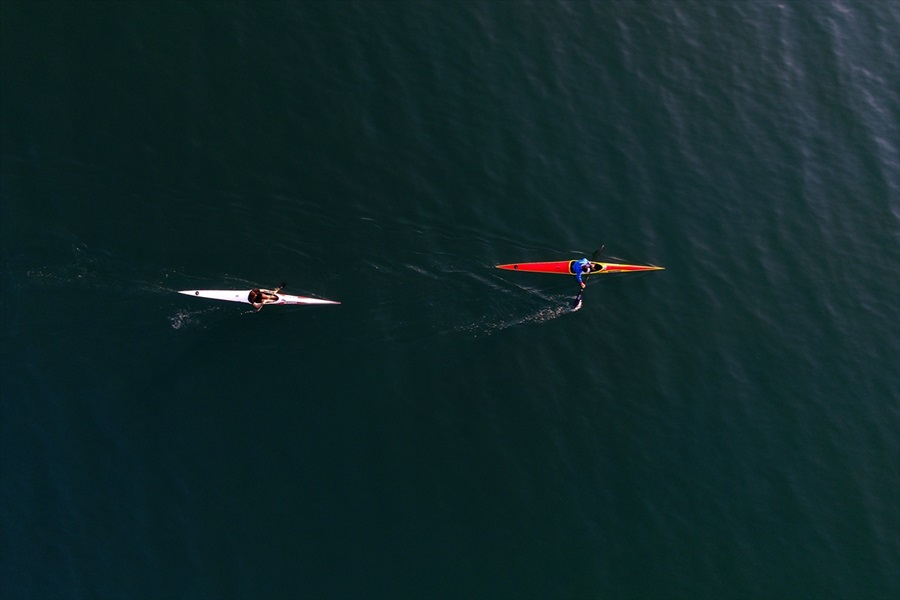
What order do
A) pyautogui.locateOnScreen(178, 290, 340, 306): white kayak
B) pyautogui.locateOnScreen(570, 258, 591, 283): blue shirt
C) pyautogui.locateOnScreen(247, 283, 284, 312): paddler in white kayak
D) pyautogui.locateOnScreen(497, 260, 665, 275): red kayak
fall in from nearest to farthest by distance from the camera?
pyautogui.locateOnScreen(247, 283, 284, 312): paddler in white kayak
pyautogui.locateOnScreen(178, 290, 340, 306): white kayak
pyautogui.locateOnScreen(570, 258, 591, 283): blue shirt
pyautogui.locateOnScreen(497, 260, 665, 275): red kayak

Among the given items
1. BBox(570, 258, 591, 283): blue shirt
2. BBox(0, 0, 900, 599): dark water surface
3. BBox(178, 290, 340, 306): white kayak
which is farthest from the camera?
BBox(570, 258, 591, 283): blue shirt

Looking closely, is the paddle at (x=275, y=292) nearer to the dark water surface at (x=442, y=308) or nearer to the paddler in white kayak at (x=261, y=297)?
the paddler in white kayak at (x=261, y=297)

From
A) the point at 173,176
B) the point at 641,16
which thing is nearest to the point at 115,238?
the point at 173,176

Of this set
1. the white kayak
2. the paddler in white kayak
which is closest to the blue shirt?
the white kayak

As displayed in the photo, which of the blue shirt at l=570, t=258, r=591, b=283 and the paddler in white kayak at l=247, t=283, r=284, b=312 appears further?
the blue shirt at l=570, t=258, r=591, b=283

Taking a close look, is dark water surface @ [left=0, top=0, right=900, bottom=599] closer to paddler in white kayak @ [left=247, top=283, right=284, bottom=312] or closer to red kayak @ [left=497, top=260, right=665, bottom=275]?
red kayak @ [left=497, top=260, right=665, bottom=275]

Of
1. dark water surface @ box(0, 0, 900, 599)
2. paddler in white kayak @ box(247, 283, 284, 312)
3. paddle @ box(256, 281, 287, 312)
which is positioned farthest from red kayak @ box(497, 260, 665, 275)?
paddler in white kayak @ box(247, 283, 284, 312)

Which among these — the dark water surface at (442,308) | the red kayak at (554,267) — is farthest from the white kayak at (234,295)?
the red kayak at (554,267)

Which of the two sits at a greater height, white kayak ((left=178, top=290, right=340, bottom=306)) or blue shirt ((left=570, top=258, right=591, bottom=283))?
white kayak ((left=178, top=290, right=340, bottom=306))

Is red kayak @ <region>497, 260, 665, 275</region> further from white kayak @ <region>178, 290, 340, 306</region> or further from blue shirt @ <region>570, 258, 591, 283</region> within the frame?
white kayak @ <region>178, 290, 340, 306</region>
